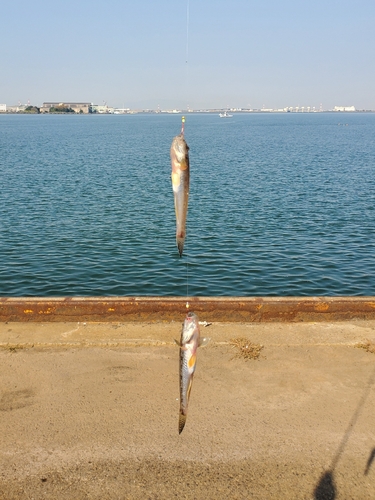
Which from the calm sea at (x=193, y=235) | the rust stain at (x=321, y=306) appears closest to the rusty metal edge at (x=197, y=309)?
the rust stain at (x=321, y=306)

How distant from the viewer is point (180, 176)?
3.52 metres

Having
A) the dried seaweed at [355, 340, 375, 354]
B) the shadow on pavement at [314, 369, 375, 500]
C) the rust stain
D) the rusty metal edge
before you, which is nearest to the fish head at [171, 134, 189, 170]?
the shadow on pavement at [314, 369, 375, 500]

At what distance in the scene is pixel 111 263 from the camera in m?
20.8

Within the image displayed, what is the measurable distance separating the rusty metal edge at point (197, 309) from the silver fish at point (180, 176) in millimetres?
7055

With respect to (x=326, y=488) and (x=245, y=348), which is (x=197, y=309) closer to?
(x=245, y=348)

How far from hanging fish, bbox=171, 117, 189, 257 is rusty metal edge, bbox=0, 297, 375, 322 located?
7.06 m

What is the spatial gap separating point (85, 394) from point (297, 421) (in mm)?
2942

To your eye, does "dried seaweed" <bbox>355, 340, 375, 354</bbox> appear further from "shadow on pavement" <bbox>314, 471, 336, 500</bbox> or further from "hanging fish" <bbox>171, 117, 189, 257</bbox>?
"hanging fish" <bbox>171, 117, 189, 257</bbox>

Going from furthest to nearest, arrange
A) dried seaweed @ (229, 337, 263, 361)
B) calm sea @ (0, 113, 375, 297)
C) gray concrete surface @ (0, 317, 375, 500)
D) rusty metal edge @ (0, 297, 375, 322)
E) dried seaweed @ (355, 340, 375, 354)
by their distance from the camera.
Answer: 1. calm sea @ (0, 113, 375, 297)
2. rusty metal edge @ (0, 297, 375, 322)
3. dried seaweed @ (355, 340, 375, 354)
4. dried seaweed @ (229, 337, 263, 361)
5. gray concrete surface @ (0, 317, 375, 500)

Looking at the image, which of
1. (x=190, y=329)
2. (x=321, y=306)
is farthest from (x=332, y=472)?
(x=321, y=306)

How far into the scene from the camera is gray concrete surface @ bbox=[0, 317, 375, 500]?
630 cm

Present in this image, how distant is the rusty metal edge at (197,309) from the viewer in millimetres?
10703

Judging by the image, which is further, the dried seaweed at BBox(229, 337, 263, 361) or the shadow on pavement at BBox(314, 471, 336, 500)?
the dried seaweed at BBox(229, 337, 263, 361)

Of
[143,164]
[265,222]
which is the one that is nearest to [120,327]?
[265,222]
